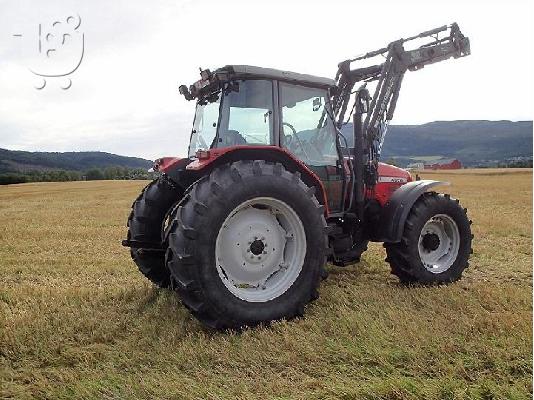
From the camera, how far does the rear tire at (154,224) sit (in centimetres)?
544

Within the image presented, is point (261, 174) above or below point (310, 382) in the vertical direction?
above

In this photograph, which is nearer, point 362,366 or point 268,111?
point 362,366

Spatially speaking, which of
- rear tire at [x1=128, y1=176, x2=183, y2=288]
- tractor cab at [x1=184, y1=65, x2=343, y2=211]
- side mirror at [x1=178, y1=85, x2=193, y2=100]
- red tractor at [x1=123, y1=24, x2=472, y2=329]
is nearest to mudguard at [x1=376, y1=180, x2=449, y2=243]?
red tractor at [x1=123, y1=24, x2=472, y2=329]

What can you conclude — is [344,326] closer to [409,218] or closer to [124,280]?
[409,218]

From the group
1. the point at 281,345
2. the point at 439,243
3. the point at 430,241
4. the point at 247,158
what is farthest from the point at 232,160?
the point at 439,243

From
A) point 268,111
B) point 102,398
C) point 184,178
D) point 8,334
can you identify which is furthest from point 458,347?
point 8,334

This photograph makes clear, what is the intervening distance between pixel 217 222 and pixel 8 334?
1967 mm

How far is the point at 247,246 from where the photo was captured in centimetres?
451

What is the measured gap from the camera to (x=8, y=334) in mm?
3984

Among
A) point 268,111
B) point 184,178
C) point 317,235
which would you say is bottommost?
point 317,235

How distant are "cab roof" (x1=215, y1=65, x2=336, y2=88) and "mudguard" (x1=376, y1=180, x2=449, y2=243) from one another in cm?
163

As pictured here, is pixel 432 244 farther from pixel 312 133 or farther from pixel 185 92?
pixel 185 92

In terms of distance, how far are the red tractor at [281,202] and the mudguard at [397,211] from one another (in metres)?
0.01

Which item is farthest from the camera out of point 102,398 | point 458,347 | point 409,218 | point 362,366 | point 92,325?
point 409,218
